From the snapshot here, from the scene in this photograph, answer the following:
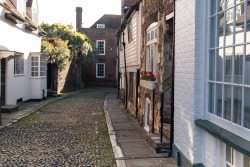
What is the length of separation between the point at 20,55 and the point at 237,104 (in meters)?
10.8

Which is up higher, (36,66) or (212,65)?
(36,66)

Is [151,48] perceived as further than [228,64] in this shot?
Yes

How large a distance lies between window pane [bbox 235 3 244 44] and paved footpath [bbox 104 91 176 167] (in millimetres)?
3260

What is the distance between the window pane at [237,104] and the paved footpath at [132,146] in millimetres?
2482

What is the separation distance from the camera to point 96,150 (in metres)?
7.27

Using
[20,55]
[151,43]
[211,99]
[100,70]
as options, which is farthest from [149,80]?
[100,70]

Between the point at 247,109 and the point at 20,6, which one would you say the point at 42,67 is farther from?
the point at 247,109

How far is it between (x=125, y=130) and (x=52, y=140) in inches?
113

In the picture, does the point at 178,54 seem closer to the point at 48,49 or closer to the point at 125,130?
the point at 125,130

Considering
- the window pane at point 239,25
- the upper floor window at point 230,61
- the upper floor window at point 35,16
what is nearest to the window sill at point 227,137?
the upper floor window at point 230,61

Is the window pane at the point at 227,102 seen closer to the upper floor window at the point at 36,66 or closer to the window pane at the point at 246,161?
the window pane at the point at 246,161

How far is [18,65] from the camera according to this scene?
16.3 metres

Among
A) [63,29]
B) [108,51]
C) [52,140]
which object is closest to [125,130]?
[52,140]

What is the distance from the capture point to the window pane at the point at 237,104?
146 inches
